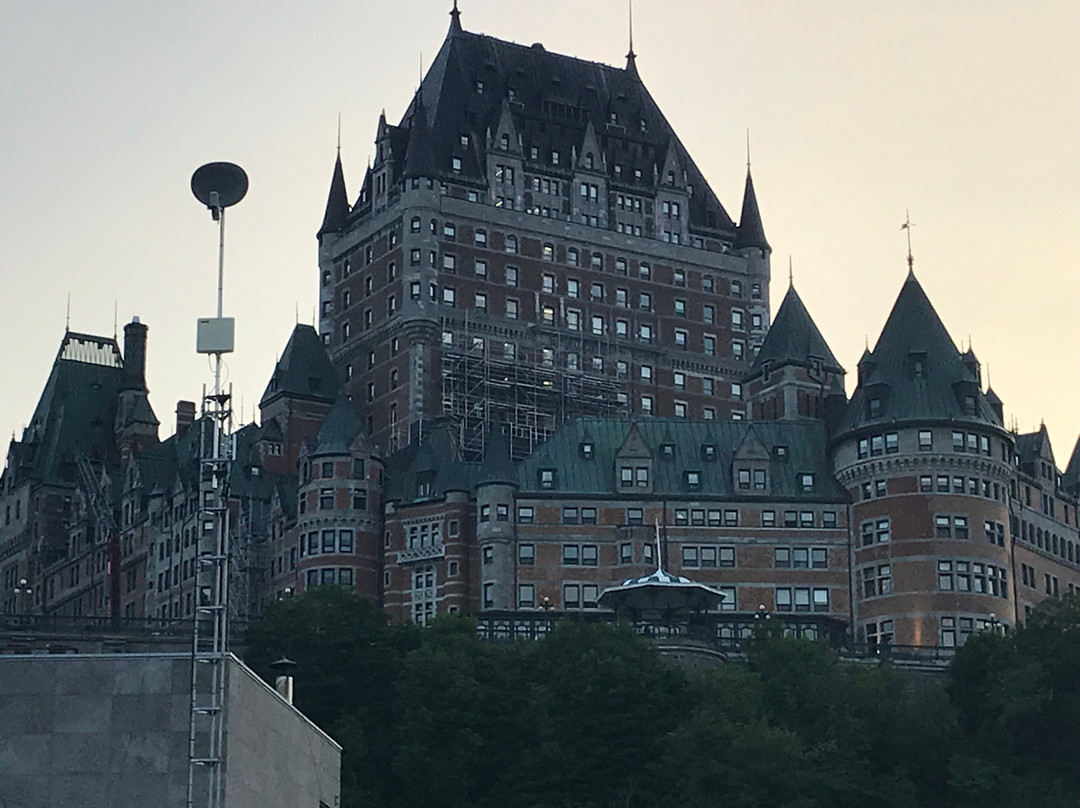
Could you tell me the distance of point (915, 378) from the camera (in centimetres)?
16612

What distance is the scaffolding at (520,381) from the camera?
189663 mm

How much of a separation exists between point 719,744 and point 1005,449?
4648cm

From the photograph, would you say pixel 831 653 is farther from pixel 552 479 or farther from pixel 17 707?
pixel 17 707

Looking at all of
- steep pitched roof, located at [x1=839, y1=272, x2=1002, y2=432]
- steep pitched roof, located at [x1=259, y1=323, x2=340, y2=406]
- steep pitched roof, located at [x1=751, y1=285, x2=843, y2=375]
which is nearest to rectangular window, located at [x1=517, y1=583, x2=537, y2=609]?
steep pitched roof, located at [x1=839, y1=272, x2=1002, y2=432]

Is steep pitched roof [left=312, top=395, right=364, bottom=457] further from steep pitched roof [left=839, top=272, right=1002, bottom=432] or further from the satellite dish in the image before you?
the satellite dish

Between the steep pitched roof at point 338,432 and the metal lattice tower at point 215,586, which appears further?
the steep pitched roof at point 338,432

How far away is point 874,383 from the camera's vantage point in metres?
167

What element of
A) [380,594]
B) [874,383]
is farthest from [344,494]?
[874,383]

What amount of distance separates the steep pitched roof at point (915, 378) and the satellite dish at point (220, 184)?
100 meters

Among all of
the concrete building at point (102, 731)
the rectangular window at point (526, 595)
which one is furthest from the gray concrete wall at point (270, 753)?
the rectangular window at point (526, 595)

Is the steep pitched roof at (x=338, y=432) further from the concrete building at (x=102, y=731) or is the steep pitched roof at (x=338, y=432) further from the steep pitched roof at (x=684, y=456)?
the concrete building at (x=102, y=731)

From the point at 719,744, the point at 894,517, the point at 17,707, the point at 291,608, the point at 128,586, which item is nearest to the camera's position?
the point at 17,707

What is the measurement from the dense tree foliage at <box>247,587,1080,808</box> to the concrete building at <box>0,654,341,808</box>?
64.6 m

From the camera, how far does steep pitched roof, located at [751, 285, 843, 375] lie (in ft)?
608
